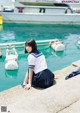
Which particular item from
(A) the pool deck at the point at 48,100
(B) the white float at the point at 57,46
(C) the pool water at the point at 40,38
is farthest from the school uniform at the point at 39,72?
(B) the white float at the point at 57,46

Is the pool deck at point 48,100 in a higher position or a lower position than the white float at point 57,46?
higher

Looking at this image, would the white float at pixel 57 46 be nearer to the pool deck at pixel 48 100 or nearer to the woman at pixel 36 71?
the woman at pixel 36 71

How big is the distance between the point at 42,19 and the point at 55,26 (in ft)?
2.86

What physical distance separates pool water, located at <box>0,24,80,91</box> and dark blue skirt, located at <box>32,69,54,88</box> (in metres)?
2.85

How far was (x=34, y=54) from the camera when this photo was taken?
4570 millimetres

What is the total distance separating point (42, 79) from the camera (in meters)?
4.58

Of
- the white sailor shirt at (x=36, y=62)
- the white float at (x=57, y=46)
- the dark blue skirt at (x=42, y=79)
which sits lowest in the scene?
the white float at (x=57, y=46)

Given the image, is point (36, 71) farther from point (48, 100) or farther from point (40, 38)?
point (40, 38)

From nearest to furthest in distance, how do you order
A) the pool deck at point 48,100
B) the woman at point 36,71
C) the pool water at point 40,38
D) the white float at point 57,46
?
1. the pool deck at point 48,100
2. the woman at point 36,71
3. the pool water at point 40,38
4. the white float at point 57,46

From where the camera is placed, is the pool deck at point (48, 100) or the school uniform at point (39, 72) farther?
the school uniform at point (39, 72)

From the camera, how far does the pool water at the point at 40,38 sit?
837 centimetres

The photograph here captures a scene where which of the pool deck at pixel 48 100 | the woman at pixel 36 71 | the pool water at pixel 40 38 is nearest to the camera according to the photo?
the pool deck at pixel 48 100

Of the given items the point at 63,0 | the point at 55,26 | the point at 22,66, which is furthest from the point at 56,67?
the point at 63,0

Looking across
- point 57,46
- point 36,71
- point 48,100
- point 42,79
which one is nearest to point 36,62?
point 36,71
